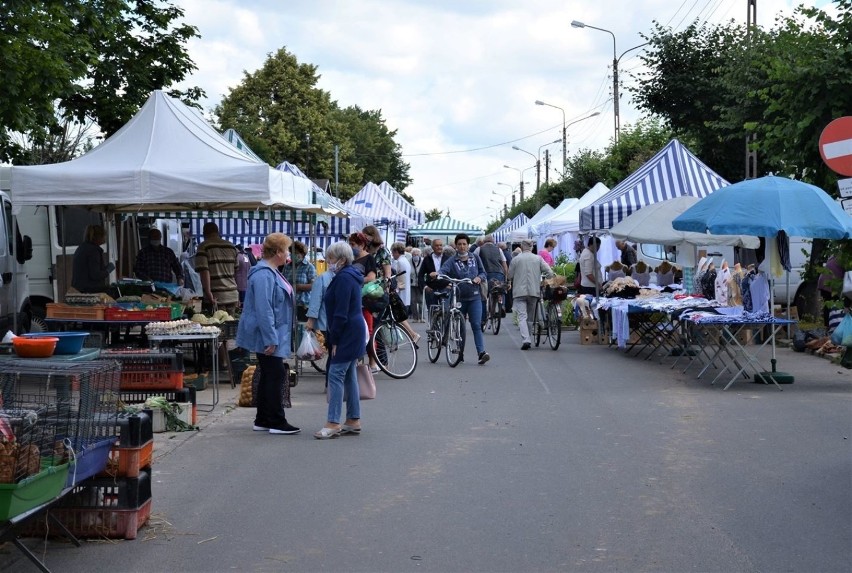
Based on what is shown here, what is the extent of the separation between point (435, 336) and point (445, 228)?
2722cm

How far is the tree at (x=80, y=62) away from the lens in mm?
16984

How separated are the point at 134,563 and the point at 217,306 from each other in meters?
9.71

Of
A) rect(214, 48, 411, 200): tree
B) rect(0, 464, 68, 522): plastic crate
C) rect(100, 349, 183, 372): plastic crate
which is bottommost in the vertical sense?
rect(0, 464, 68, 522): plastic crate

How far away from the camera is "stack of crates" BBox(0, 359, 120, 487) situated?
228 inches

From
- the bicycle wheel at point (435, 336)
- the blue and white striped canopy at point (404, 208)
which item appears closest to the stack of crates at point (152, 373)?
the bicycle wheel at point (435, 336)

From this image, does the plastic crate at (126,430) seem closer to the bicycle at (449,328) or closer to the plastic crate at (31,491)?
the plastic crate at (31,491)

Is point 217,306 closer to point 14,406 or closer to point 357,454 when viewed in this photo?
point 357,454

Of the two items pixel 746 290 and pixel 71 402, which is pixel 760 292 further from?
pixel 71 402

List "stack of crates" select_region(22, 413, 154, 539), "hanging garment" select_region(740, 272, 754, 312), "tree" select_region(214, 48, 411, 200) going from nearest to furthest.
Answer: "stack of crates" select_region(22, 413, 154, 539) → "hanging garment" select_region(740, 272, 754, 312) → "tree" select_region(214, 48, 411, 200)

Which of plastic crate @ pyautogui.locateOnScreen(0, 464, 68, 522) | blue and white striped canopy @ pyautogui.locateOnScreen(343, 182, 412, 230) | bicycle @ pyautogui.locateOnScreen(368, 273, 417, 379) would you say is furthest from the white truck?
blue and white striped canopy @ pyautogui.locateOnScreen(343, 182, 412, 230)

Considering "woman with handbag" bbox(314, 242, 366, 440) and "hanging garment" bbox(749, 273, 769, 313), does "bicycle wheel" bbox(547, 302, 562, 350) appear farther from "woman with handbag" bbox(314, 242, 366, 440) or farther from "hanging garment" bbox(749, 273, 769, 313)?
"woman with handbag" bbox(314, 242, 366, 440)

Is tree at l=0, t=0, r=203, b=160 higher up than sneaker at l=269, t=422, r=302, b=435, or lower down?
higher up

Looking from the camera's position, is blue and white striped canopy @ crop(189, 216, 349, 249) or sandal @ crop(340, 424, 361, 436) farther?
blue and white striped canopy @ crop(189, 216, 349, 249)

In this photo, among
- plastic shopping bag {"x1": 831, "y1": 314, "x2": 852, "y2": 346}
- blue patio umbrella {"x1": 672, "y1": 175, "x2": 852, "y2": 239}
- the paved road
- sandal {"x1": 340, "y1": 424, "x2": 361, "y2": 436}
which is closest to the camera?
the paved road
